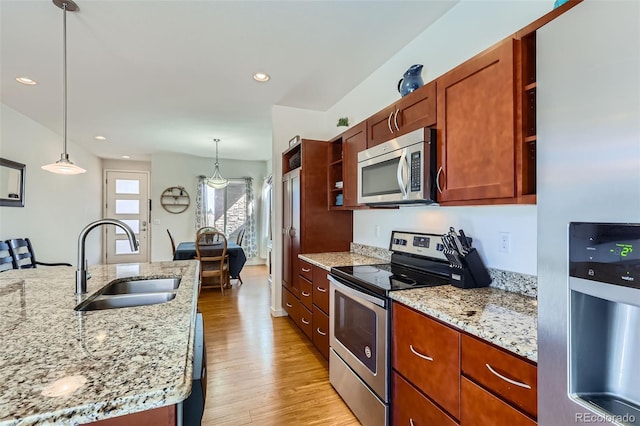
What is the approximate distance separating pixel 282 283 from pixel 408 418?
2486 mm

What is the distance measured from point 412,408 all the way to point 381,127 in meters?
1.72

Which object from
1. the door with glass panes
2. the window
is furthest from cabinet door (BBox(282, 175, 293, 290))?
the door with glass panes

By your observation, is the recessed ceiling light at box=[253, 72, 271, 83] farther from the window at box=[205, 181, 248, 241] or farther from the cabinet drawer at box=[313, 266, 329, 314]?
the window at box=[205, 181, 248, 241]

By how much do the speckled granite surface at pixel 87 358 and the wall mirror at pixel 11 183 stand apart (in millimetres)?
3114

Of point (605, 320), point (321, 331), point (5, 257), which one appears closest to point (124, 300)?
point (321, 331)

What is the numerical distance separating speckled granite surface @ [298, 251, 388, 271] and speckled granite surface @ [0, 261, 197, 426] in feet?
4.22

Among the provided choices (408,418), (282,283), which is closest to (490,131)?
(408,418)

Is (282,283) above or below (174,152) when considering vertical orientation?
below

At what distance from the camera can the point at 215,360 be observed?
259 cm

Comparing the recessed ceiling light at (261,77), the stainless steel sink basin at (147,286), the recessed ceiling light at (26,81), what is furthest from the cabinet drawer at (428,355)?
the recessed ceiling light at (26,81)

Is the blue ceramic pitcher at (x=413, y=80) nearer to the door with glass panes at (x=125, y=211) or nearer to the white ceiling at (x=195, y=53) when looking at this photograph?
the white ceiling at (x=195, y=53)

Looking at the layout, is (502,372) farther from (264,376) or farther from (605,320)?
(264,376)

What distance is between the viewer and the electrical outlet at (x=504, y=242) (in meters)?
1.57

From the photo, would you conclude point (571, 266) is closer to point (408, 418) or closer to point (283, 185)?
point (408, 418)
